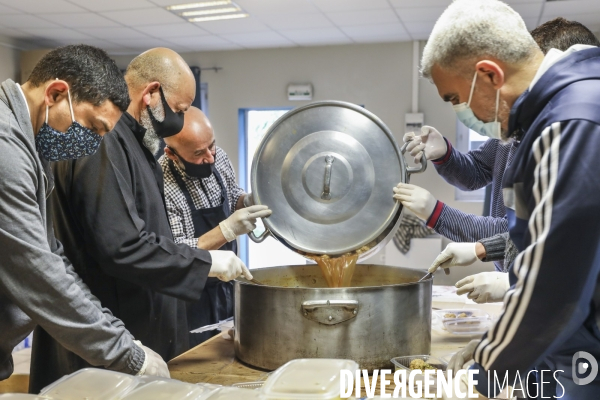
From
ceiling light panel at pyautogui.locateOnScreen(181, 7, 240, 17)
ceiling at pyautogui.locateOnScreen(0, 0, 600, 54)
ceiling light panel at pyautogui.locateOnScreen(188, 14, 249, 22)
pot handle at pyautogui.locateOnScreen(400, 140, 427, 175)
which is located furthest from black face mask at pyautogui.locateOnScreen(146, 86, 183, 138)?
ceiling light panel at pyautogui.locateOnScreen(188, 14, 249, 22)

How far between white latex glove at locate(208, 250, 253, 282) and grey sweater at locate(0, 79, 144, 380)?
1.15 feet

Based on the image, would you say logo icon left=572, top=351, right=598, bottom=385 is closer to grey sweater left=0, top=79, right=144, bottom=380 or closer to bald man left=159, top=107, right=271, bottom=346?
grey sweater left=0, top=79, right=144, bottom=380

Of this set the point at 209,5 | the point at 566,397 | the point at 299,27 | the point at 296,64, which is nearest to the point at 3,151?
the point at 566,397

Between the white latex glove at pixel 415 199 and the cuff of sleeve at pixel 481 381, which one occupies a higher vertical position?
the white latex glove at pixel 415 199

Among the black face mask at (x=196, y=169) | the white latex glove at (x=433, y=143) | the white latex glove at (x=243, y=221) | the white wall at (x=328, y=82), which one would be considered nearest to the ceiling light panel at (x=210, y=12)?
→ the white wall at (x=328, y=82)

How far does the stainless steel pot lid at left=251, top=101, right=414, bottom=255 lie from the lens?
1643 millimetres

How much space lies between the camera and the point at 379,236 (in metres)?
1.61

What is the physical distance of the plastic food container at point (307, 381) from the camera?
0.84 meters

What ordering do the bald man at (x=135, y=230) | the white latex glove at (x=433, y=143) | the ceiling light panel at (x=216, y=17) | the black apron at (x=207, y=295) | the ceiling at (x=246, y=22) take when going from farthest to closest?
1. the ceiling light panel at (x=216, y=17)
2. the ceiling at (x=246, y=22)
3. the black apron at (x=207, y=295)
4. the white latex glove at (x=433, y=143)
5. the bald man at (x=135, y=230)

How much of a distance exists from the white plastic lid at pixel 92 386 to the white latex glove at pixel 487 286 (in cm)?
101

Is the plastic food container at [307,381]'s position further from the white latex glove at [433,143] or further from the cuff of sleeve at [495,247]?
the white latex glove at [433,143]

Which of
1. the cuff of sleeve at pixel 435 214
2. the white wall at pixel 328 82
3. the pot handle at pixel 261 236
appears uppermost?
the white wall at pixel 328 82

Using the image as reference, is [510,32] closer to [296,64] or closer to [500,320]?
[500,320]

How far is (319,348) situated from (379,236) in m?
0.40
